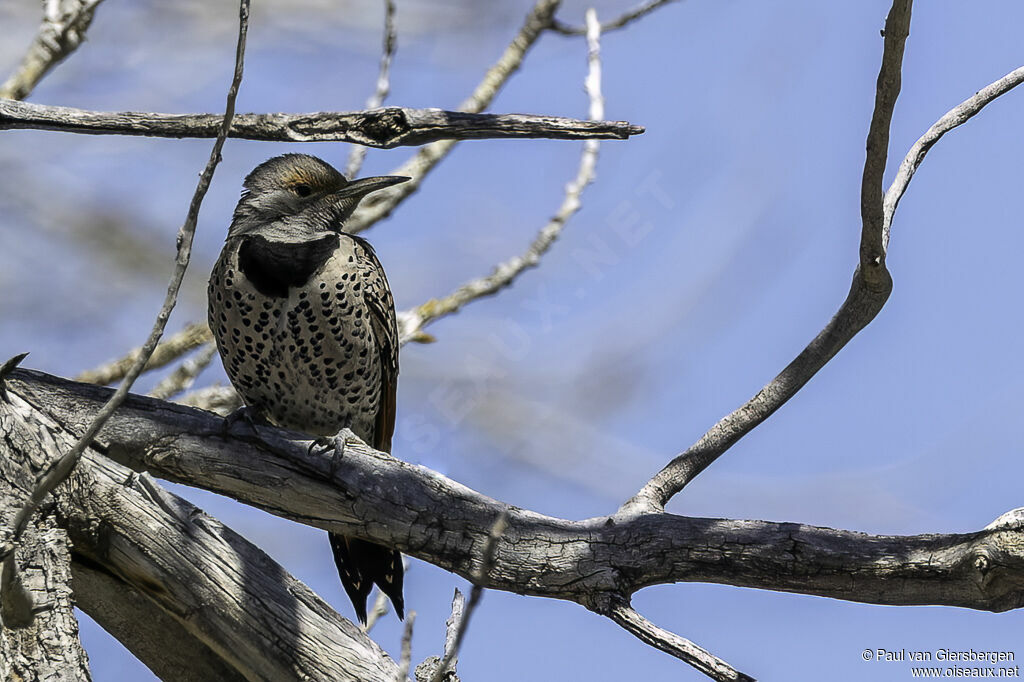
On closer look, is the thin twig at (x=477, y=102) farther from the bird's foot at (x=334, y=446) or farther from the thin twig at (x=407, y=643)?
the thin twig at (x=407, y=643)

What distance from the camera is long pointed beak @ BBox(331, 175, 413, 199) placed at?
13.9ft

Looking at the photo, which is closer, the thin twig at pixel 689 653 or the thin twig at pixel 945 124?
the thin twig at pixel 689 653

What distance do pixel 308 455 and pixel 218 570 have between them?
1.45ft

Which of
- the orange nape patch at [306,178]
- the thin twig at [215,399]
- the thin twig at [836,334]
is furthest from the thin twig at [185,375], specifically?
the thin twig at [836,334]

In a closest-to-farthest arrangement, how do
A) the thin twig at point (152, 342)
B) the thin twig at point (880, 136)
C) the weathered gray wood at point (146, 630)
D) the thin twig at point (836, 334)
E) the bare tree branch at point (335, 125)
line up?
the thin twig at point (152, 342) < the thin twig at point (880, 136) < the thin twig at point (836, 334) < the bare tree branch at point (335, 125) < the weathered gray wood at point (146, 630)

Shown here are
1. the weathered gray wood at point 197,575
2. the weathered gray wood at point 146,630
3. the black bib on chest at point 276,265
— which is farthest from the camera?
the black bib on chest at point 276,265

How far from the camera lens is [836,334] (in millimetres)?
3072

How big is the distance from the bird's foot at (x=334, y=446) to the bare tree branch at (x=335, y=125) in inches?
36.9

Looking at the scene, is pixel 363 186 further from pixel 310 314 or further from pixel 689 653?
pixel 689 653

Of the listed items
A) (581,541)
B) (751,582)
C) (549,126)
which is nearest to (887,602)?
(751,582)

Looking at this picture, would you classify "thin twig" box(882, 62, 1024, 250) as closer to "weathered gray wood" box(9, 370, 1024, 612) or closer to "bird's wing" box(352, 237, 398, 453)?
"weathered gray wood" box(9, 370, 1024, 612)

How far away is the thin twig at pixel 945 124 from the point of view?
3.03 meters

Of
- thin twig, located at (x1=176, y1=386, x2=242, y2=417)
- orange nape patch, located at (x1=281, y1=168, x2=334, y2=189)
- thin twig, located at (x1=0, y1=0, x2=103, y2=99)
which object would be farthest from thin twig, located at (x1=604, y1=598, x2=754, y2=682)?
thin twig, located at (x1=0, y1=0, x2=103, y2=99)

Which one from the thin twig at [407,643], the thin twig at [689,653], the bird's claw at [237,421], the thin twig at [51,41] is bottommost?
the thin twig at [407,643]
